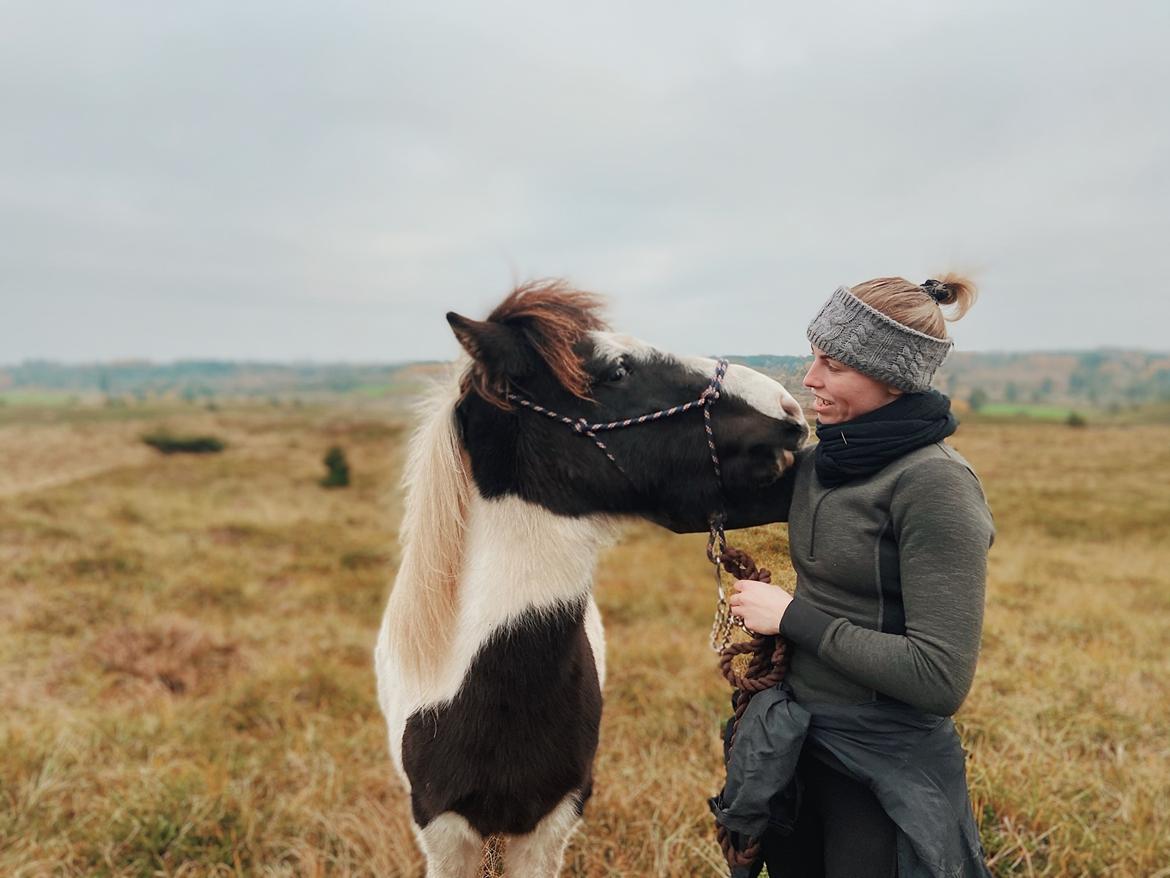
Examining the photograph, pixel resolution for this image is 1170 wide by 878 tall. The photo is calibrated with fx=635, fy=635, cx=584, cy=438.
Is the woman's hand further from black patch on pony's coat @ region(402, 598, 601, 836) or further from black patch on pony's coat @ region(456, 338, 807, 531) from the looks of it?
black patch on pony's coat @ region(402, 598, 601, 836)

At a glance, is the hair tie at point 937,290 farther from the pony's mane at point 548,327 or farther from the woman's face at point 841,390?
the pony's mane at point 548,327

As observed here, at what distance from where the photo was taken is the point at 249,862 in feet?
12.1

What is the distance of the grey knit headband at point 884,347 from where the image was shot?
1627 mm

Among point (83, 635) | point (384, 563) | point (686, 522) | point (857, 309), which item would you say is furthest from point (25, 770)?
point (384, 563)

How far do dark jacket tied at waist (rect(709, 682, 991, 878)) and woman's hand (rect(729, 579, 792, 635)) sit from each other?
0.24 meters

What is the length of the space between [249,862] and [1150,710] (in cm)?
653

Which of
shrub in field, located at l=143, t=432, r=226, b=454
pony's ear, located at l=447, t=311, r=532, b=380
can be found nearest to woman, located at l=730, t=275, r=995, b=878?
pony's ear, located at l=447, t=311, r=532, b=380

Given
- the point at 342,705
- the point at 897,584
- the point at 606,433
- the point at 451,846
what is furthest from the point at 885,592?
the point at 342,705

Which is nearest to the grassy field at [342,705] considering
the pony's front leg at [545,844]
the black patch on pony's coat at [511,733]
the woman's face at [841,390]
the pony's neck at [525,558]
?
the woman's face at [841,390]

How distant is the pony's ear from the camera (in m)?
1.85

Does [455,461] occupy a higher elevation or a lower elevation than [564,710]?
higher

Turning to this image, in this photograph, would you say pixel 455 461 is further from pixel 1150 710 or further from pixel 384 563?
pixel 384 563

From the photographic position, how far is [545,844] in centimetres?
244

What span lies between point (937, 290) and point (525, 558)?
1.43m
